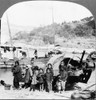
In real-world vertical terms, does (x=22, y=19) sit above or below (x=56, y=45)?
above

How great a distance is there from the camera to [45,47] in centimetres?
235

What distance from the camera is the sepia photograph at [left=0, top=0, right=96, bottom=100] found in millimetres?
2326

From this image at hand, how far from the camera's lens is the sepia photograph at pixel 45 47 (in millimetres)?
2326

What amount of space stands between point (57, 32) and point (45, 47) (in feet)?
0.67

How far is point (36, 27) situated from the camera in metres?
2.34

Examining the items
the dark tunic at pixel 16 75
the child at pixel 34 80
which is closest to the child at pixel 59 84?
the child at pixel 34 80

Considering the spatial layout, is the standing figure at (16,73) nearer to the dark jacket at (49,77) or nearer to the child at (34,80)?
the child at (34,80)

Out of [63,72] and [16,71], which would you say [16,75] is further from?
[63,72]

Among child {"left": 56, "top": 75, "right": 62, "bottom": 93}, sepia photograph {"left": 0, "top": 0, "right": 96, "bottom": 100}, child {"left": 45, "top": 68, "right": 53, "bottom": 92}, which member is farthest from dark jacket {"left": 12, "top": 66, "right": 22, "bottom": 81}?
child {"left": 56, "top": 75, "right": 62, "bottom": 93}

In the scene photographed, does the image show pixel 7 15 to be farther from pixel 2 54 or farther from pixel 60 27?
pixel 60 27

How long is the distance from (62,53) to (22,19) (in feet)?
1.84

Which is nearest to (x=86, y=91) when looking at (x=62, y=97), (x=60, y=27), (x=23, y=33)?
(x=62, y=97)

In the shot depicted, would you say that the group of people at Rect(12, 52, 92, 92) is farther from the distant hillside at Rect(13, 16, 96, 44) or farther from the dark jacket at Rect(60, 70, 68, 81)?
the distant hillside at Rect(13, 16, 96, 44)

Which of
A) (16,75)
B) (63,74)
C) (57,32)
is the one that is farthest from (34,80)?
(57,32)
